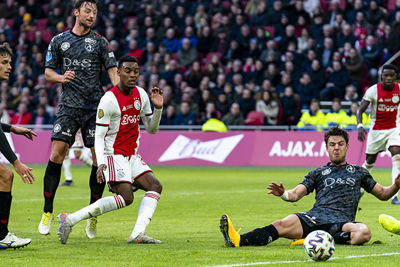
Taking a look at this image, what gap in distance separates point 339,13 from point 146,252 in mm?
19083

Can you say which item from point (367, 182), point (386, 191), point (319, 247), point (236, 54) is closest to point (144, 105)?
point (367, 182)

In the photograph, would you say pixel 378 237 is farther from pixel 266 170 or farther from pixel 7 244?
pixel 266 170

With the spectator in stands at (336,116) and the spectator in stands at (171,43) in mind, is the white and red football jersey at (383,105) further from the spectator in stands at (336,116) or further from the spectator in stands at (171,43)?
the spectator in stands at (171,43)

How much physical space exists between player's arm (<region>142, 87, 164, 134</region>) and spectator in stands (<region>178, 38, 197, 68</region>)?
59.7ft

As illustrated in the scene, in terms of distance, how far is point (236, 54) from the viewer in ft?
86.8

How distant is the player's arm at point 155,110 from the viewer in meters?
8.59

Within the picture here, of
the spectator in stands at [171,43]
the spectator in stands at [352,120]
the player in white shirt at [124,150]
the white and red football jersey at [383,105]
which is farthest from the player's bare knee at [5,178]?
the spectator in stands at [171,43]

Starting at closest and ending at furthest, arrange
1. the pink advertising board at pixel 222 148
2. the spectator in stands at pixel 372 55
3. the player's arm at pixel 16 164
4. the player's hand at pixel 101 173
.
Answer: the player's arm at pixel 16 164 → the player's hand at pixel 101 173 → the pink advertising board at pixel 222 148 → the spectator in stands at pixel 372 55

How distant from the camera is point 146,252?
7.39 meters

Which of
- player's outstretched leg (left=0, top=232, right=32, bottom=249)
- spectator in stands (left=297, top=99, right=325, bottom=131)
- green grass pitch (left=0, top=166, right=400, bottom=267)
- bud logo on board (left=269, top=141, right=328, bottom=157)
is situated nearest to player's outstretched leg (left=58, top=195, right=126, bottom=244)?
green grass pitch (left=0, top=166, right=400, bottom=267)

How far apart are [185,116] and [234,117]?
1.72 meters

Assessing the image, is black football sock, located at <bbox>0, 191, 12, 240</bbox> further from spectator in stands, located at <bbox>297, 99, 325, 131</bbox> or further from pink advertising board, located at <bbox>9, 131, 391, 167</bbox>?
spectator in stands, located at <bbox>297, 99, 325, 131</bbox>

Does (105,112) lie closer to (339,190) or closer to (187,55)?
(339,190)

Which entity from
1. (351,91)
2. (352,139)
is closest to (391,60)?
→ (351,91)
